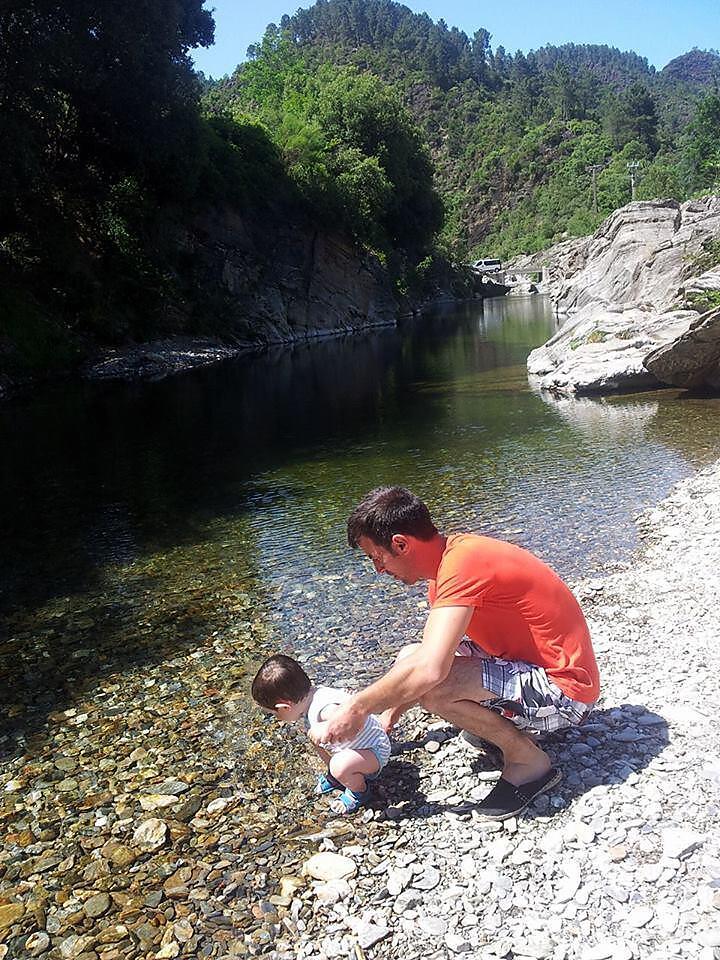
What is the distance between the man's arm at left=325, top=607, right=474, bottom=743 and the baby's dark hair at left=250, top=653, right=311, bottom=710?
99 cm

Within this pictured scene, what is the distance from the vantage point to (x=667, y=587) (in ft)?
30.2

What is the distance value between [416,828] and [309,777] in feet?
4.16

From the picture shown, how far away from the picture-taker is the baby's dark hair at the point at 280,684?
5633 millimetres

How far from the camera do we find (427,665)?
460cm

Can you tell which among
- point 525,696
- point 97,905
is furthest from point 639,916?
point 97,905

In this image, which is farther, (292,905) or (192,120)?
(192,120)

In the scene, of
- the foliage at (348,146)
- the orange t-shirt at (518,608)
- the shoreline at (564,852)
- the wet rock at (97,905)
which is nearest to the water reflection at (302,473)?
the shoreline at (564,852)

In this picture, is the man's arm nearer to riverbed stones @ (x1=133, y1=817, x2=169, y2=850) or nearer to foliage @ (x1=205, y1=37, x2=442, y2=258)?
riverbed stones @ (x1=133, y1=817, x2=169, y2=850)

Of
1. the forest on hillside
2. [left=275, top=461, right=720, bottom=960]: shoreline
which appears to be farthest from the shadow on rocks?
the forest on hillside

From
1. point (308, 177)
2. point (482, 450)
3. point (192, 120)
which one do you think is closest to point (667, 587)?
point (482, 450)

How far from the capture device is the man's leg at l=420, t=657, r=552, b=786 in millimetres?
5078

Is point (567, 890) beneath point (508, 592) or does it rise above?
beneath

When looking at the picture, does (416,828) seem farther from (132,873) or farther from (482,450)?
(482,450)

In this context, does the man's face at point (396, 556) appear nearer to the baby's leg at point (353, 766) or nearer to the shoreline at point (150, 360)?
the baby's leg at point (353, 766)
